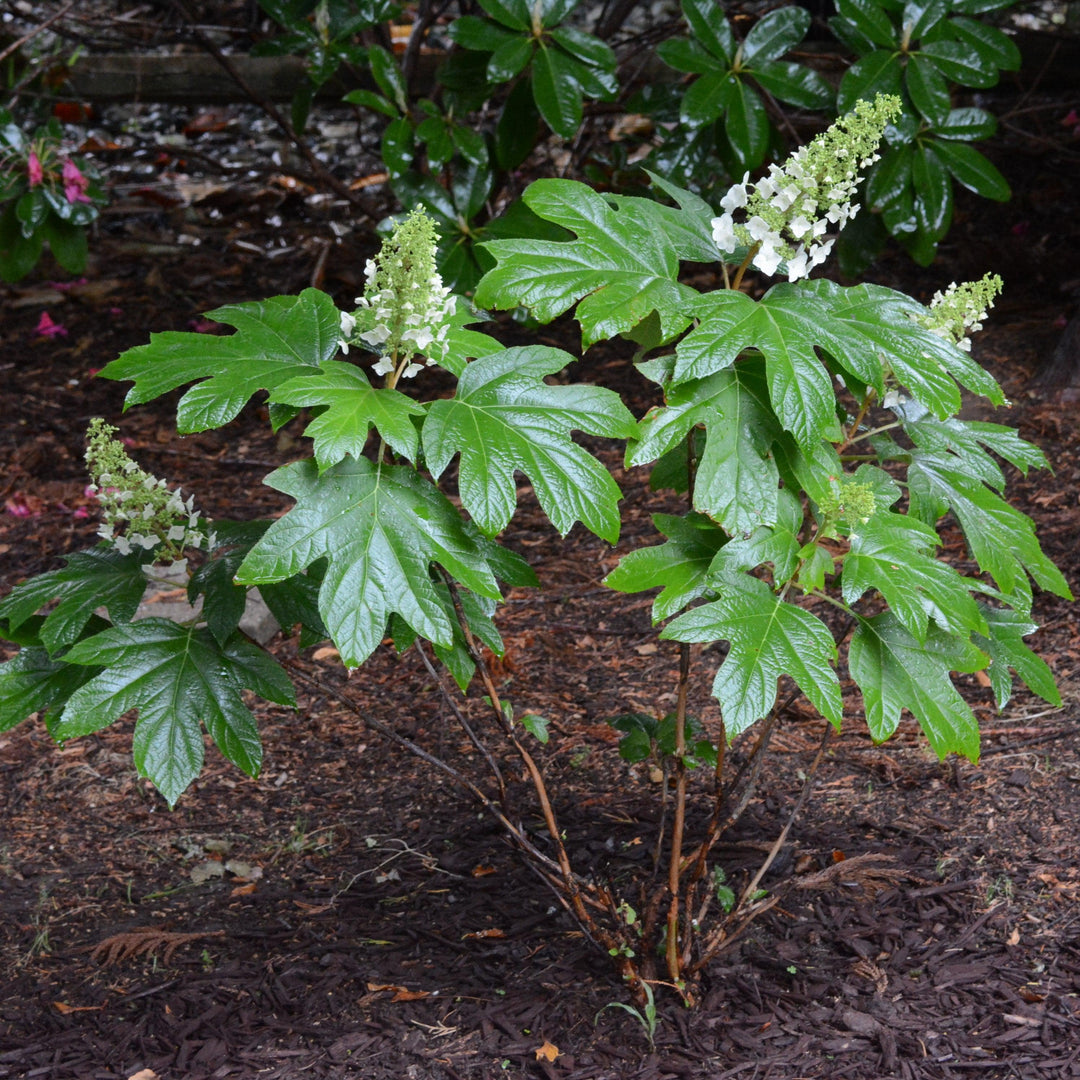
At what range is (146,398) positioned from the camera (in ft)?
5.03

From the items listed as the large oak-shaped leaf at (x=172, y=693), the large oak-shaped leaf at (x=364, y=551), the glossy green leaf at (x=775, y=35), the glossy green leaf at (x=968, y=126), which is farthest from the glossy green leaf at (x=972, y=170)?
the large oak-shaped leaf at (x=172, y=693)

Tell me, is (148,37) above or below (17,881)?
above

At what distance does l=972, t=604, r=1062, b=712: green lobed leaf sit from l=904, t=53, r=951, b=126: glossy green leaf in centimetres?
203

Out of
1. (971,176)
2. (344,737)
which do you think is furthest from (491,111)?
(344,737)

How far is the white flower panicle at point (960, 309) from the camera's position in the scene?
66.7 inches

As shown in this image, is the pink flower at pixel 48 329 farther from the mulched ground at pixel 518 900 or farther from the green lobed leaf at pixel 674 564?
the green lobed leaf at pixel 674 564

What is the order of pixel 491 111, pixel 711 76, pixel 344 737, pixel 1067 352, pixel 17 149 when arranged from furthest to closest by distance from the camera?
pixel 491 111 → pixel 1067 352 → pixel 17 149 → pixel 711 76 → pixel 344 737

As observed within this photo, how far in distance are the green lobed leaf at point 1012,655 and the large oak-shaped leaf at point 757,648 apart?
0.43 m

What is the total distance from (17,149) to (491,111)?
98.7 inches

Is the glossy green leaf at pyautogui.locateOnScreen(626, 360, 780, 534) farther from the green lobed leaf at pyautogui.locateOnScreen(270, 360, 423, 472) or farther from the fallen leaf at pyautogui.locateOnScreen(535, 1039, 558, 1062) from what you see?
the fallen leaf at pyautogui.locateOnScreen(535, 1039, 558, 1062)

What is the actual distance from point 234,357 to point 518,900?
1337mm

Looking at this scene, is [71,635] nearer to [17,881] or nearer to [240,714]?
[240,714]

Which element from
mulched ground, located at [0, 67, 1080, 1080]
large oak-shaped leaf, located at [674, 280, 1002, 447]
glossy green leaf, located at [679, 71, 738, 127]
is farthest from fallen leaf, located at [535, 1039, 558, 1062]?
glossy green leaf, located at [679, 71, 738, 127]

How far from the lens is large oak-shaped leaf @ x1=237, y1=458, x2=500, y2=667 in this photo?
1.46m
